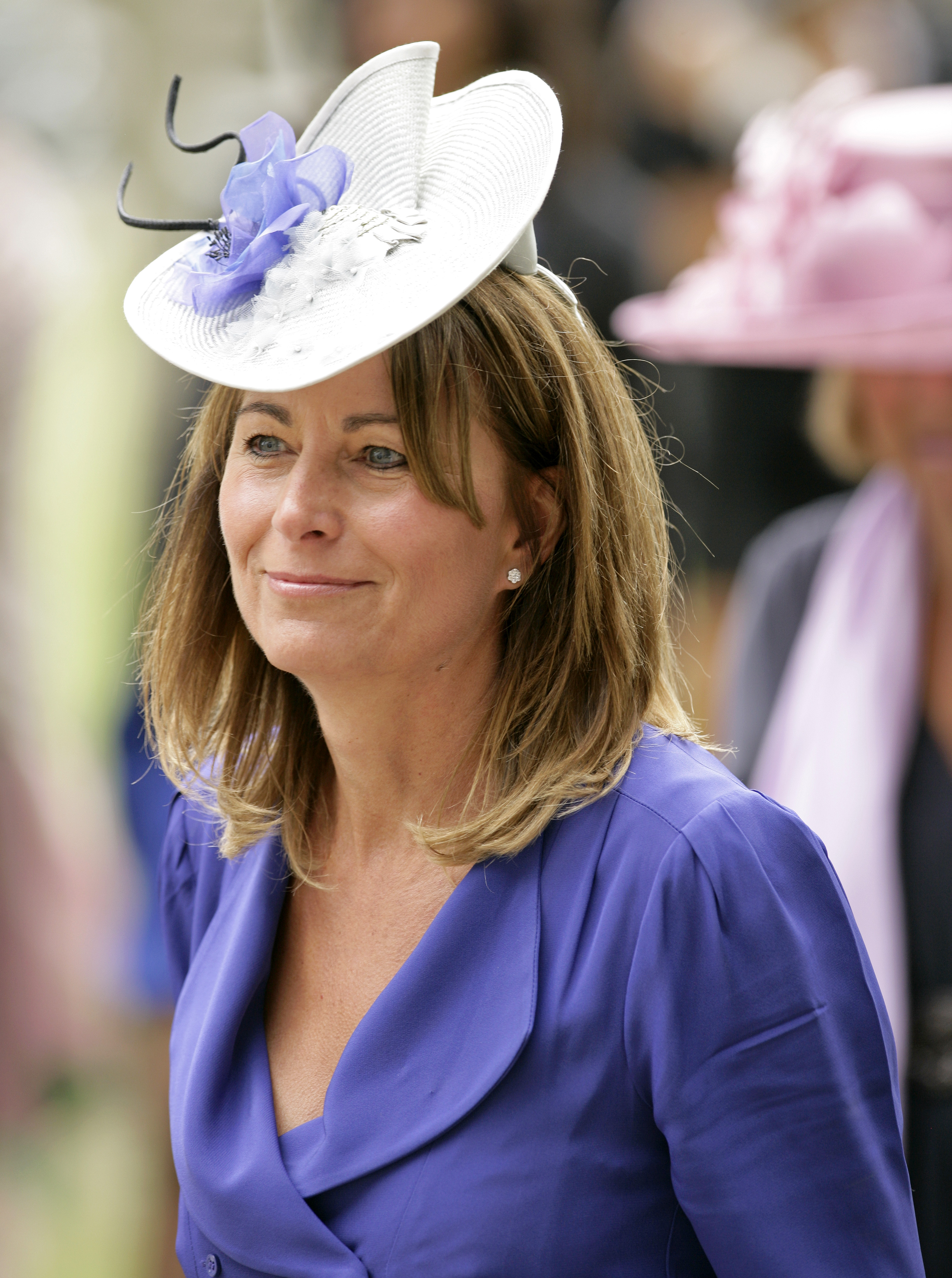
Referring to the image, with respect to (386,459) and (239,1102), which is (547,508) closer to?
(386,459)

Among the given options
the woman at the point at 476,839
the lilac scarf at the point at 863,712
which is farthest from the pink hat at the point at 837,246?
the woman at the point at 476,839

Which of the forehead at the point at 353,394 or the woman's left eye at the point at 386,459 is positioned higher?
the forehead at the point at 353,394

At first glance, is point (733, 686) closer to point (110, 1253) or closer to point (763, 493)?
point (763, 493)

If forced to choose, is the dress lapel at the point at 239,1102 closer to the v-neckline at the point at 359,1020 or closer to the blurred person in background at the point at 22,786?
the v-neckline at the point at 359,1020

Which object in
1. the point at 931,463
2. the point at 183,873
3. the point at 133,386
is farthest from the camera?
the point at 133,386

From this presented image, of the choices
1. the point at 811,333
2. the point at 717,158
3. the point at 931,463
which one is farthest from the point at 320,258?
the point at 717,158

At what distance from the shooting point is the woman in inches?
45.1

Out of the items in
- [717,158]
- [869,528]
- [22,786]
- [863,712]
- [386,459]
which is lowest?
[22,786]

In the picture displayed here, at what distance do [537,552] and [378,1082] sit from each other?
1.70 feet

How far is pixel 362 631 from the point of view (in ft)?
4.18

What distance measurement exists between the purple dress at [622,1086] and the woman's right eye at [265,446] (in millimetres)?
444

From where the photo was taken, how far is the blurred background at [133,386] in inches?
111

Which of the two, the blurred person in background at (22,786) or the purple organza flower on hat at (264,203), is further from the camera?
the blurred person in background at (22,786)

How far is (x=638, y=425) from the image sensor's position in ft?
4.63
